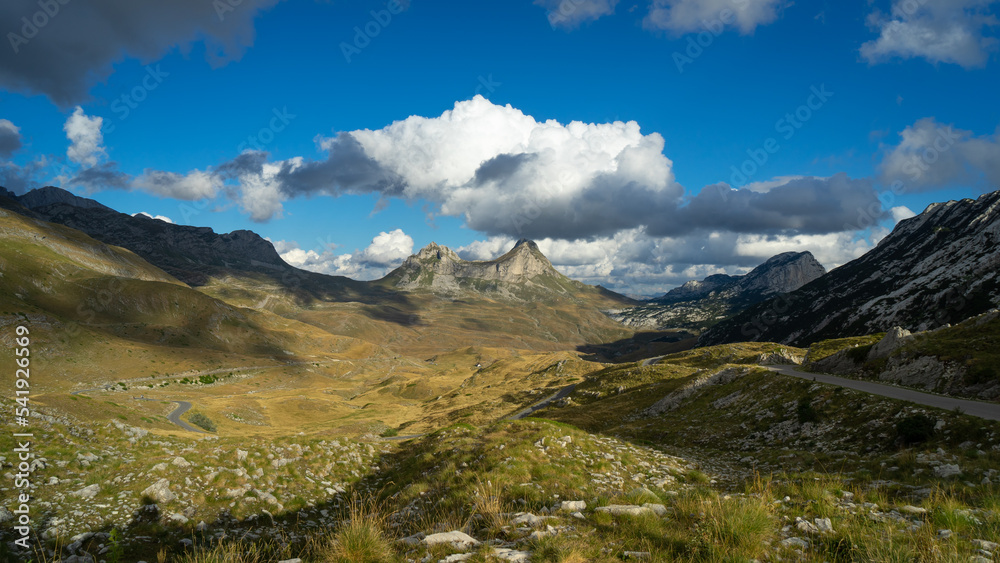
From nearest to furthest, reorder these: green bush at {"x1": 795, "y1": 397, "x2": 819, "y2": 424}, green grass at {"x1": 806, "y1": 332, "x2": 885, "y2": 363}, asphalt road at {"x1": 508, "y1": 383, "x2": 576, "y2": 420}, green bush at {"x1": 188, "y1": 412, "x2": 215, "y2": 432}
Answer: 1. green bush at {"x1": 795, "y1": 397, "x2": 819, "y2": 424}
2. green grass at {"x1": 806, "y1": 332, "x2": 885, "y2": 363}
3. green bush at {"x1": 188, "y1": 412, "x2": 215, "y2": 432}
4. asphalt road at {"x1": 508, "y1": 383, "x2": 576, "y2": 420}

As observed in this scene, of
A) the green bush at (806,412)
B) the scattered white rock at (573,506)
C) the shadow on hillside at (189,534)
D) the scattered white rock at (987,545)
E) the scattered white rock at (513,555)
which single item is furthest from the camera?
the green bush at (806,412)

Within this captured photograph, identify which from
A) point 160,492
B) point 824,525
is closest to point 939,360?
point 824,525

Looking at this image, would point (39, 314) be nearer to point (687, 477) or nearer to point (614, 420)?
point (614, 420)

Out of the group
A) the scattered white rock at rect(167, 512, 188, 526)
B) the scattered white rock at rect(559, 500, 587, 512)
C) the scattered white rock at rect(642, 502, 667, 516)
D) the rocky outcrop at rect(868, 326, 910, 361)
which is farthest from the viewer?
the rocky outcrop at rect(868, 326, 910, 361)

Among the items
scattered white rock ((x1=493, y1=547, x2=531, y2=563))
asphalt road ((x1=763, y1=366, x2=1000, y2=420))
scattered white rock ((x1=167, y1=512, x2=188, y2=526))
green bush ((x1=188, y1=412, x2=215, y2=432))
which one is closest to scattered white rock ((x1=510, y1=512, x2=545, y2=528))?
scattered white rock ((x1=493, y1=547, x2=531, y2=563))

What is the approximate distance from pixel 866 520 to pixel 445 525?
856 centimetres

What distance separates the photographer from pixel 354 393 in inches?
5448

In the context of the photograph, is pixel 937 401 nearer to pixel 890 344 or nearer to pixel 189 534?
pixel 890 344

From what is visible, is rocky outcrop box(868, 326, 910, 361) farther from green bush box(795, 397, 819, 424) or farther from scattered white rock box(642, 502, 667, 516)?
scattered white rock box(642, 502, 667, 516)

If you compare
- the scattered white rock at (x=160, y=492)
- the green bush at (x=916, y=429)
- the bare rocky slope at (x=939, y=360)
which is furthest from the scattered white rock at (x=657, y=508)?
the bare rocky slope at (x=939, y=360)

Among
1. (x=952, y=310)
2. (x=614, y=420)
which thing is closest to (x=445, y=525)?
(x=614, y=420)

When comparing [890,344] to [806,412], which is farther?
[890,344]

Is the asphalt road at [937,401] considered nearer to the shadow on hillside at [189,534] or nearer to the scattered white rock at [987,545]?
the scattered white rock at [987,545]

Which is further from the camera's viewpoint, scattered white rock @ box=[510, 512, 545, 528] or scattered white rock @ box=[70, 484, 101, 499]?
scattered white rock @ box=[70, 484, 101, 499]
